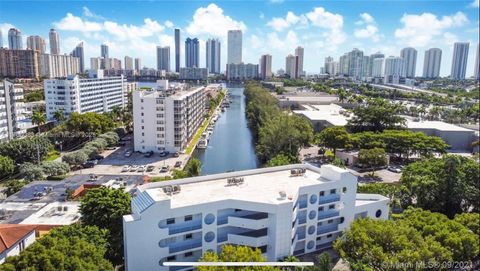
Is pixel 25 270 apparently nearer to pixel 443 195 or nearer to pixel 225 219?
pixel 225 219

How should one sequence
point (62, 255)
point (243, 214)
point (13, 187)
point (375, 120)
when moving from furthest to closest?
point (375, 120)
point (13, 187)
point (243, 214)
point (62, 255)

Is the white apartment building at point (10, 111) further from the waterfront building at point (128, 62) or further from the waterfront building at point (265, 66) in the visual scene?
the waterfront building at point (128, 62)

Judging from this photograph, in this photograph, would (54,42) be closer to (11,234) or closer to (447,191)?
(11,234)

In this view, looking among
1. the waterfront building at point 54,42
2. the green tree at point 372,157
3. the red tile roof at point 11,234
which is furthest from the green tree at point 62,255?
the waterfront building at point 54,42

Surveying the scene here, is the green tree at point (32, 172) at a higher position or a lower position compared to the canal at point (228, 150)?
higher

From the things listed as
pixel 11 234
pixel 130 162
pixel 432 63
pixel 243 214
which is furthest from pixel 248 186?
pixel 432 63

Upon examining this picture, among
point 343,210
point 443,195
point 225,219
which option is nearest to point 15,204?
point 225,219

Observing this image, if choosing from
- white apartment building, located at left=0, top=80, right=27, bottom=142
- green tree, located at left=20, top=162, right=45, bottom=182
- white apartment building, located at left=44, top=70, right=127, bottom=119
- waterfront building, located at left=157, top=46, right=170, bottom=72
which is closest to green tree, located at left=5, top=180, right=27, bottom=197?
green tree, located at left=20, top=162, right=45, bottom=182
